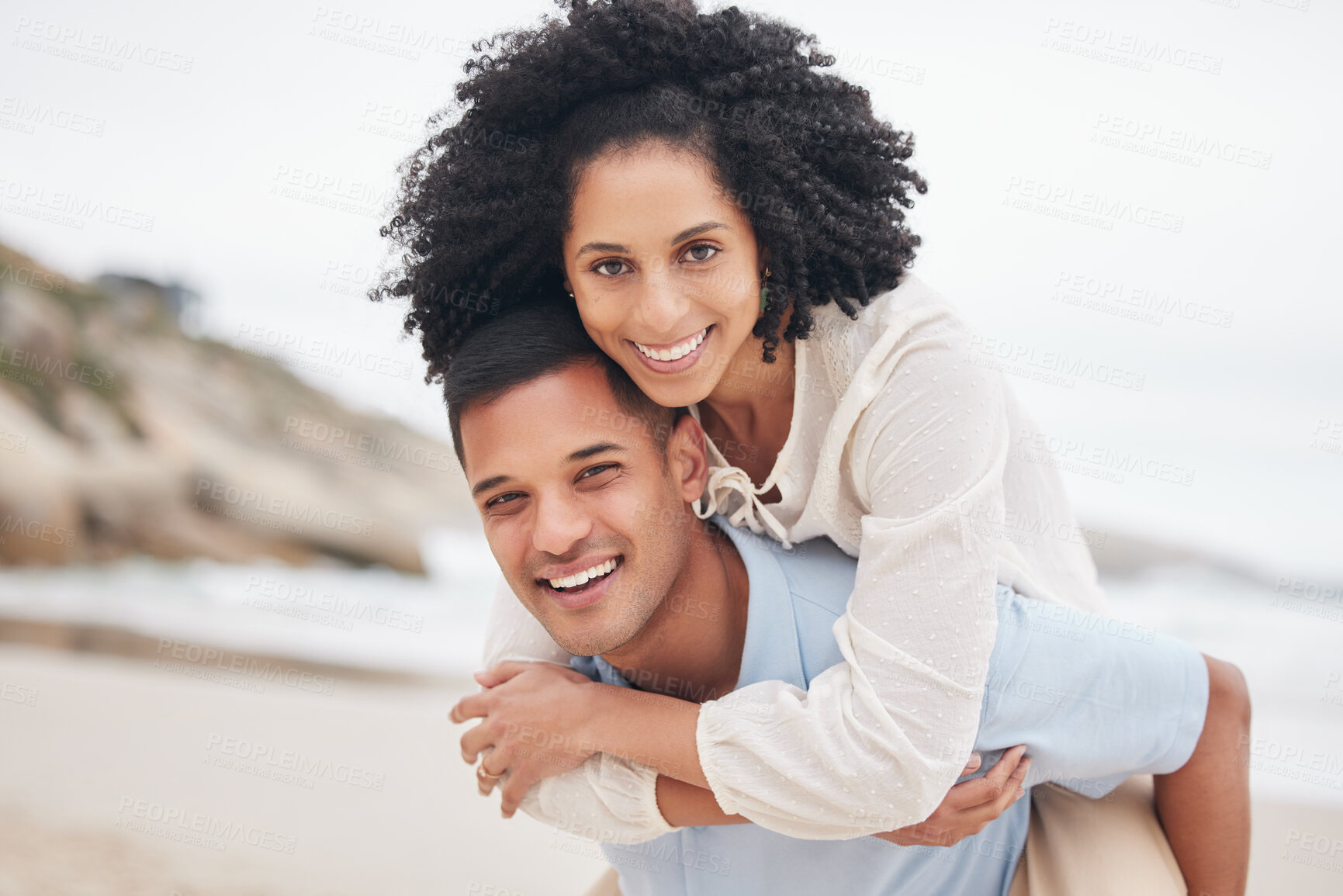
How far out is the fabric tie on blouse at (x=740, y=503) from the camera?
8.26ft

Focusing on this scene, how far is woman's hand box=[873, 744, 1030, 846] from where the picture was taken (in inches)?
81.8

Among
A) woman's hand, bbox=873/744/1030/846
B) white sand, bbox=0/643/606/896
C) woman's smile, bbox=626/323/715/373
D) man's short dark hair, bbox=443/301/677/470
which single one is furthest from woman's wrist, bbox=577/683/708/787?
white sand, bbox=0/643/606/896

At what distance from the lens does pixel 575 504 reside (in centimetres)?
230

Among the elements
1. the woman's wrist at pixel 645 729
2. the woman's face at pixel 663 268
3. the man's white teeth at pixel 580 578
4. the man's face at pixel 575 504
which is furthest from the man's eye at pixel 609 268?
the woman's wrist at pixel 645 729

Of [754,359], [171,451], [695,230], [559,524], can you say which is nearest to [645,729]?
[559,524]

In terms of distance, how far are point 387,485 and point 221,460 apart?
155 centimetres

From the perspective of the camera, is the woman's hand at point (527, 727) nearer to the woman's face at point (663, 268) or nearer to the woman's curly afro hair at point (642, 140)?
the woman's face at point (663, 268)

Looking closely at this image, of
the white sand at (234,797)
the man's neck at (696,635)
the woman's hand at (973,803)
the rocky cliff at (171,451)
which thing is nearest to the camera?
the woman's hand at (973,803)

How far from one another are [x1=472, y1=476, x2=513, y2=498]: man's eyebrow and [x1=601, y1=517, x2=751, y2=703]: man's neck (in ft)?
1.48

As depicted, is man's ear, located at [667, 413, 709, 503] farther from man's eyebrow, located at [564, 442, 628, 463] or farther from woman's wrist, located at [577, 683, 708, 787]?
woman's wrist, located at [577, 683, 708, 787]

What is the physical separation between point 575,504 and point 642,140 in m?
0.77

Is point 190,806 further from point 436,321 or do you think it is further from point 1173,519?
point 1173,519

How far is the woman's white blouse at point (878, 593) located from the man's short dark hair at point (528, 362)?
0.34 metres

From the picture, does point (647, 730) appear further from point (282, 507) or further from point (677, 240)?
point (282, 507)
